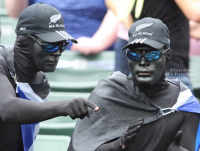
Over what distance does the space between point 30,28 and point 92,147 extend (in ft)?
3.45

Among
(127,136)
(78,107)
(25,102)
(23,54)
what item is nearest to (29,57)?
(23,54)

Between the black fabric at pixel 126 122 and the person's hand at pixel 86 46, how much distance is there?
211 centimetres

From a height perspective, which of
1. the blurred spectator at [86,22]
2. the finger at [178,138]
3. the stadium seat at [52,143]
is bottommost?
the stadium seat at [52,143]

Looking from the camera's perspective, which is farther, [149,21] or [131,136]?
[149,21]

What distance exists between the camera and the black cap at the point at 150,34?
3445 millimetres

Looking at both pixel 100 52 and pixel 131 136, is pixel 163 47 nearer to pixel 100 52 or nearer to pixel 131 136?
pixel 131 136

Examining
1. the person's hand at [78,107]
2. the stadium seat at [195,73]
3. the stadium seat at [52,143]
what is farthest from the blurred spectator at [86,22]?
the person's hand at [78,107]

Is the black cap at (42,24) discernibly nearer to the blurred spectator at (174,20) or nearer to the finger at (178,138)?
the blurred spectator at (174,20)

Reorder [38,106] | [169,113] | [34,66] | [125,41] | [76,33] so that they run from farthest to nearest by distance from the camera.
Result: [76,33] → [125,41] → [34,66] → [169,113] → [38,106]

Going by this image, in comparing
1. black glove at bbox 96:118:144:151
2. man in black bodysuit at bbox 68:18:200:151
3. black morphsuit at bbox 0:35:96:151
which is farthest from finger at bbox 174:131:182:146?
black morphsuit at bbox 0:35:96:151

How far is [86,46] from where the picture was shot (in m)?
5.71

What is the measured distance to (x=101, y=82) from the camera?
3605 millimetres

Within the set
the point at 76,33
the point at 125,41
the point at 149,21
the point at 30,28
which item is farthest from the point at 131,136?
the point at 76,33

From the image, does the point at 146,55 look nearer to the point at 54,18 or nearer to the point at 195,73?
the point at 54,18
